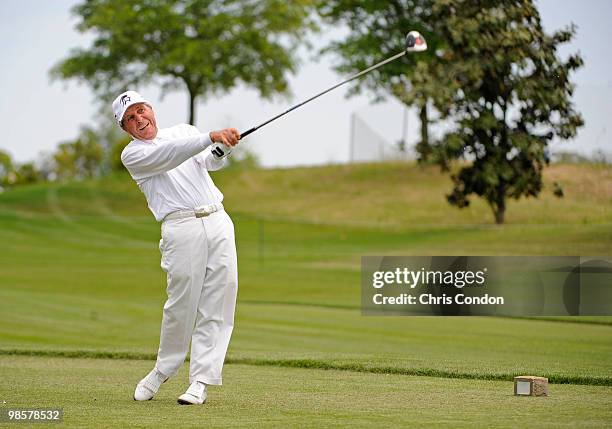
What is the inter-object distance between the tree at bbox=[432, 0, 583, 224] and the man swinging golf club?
68.1 ft

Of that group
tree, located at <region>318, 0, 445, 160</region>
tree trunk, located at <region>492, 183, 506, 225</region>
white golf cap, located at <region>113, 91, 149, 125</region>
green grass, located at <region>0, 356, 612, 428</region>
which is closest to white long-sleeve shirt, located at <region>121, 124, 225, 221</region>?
white golf cap, located at <region>113, 91, 149, 125</region>

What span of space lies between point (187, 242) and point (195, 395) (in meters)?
1.01

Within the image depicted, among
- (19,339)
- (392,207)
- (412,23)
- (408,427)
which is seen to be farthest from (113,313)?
(412,23)

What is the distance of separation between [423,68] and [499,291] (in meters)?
12.7

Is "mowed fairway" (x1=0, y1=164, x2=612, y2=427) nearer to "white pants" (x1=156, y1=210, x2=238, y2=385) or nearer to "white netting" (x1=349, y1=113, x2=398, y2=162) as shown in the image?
"white pants" (x1=156, y1=210, x2=238, y2=385)

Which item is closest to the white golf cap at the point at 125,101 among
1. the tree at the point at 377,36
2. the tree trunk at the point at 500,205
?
the tree trunk at the point at 500,205

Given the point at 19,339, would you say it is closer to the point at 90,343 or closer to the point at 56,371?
the point at 90,343

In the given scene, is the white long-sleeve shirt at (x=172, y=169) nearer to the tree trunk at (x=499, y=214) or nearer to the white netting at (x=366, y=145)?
the tree trunk at (x=499, y=214)

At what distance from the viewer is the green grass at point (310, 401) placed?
21.1ft

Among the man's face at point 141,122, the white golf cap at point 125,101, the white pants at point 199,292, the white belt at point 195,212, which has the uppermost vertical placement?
the white golf cap at point 125,101

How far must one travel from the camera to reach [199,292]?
304 inches

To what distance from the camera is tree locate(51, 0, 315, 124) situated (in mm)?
52062

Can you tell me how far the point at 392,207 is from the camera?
43.0 m

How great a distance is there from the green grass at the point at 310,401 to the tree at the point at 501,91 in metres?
19.7
